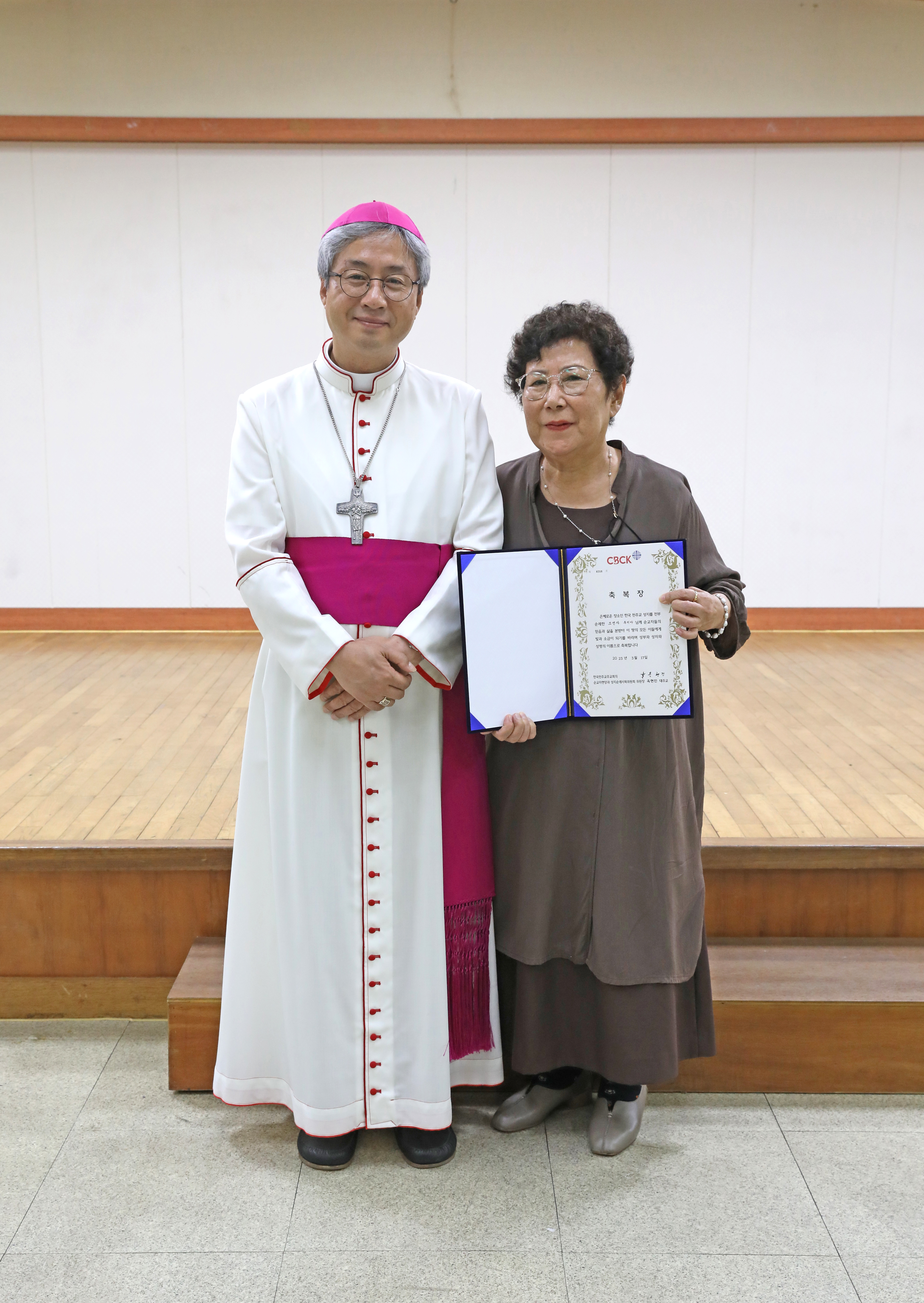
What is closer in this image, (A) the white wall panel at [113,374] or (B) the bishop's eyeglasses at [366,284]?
(B) the bishop's eyeglasses at [366,284]

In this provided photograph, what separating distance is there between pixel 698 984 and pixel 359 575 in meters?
1.01

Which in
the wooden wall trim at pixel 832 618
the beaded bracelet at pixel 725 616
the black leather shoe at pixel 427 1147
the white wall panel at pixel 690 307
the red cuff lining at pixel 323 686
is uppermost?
the white wall panel at pixel 690 307

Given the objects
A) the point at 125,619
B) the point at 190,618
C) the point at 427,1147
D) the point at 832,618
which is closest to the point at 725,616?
the point at 427,1147

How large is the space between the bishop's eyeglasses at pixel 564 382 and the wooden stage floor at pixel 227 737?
4.00 feet

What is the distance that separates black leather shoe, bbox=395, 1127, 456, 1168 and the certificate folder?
0.81 meters

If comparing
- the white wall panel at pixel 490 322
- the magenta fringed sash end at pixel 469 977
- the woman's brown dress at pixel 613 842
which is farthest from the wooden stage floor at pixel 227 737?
the magenta fringed sash end at pixel 469 977

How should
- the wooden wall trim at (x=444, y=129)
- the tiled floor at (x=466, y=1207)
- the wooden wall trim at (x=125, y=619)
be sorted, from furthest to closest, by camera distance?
the wooden wall trim at (x=125, y=619), the wooden wall trim at (x=444, y=129), the tiled floor at (x=466, y=1207)

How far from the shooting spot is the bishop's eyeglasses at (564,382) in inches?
72.9

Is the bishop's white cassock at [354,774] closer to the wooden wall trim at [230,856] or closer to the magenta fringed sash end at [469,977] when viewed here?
the magenta fringed sash end at [469,977]

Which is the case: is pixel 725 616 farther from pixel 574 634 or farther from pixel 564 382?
pixel 564 382

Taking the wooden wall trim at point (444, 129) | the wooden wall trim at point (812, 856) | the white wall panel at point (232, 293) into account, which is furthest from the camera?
the white wall panel at point (232, 293)

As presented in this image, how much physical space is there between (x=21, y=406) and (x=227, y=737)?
2.81 m

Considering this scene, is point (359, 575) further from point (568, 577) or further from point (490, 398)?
point (490, 398)

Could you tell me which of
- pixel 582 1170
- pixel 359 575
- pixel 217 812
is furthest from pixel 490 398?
pixel 582 1170
